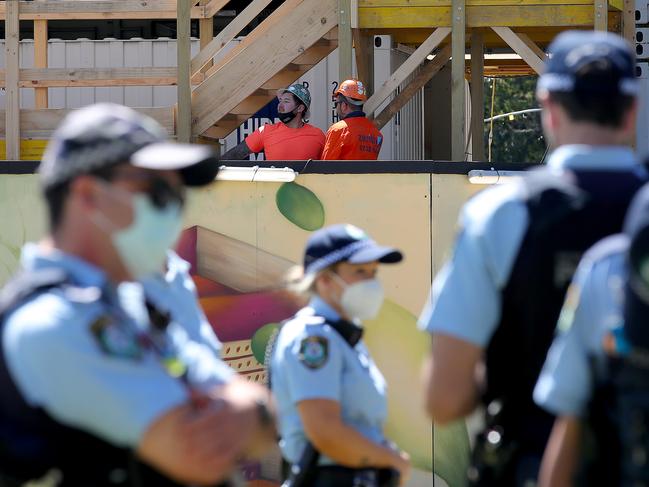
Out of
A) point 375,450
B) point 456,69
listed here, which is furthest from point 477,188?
point 375,450

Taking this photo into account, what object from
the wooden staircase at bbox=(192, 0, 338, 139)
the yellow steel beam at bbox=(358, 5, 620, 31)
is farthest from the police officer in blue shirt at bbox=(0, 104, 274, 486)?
the wooden staircase at bbox=(192, 0, 338, 139)

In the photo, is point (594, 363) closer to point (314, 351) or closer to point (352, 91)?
point (314, 351)

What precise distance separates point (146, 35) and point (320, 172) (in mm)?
7969

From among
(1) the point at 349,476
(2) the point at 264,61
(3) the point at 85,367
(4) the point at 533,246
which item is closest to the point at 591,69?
(4) the point at 533,246

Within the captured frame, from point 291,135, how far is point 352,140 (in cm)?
76

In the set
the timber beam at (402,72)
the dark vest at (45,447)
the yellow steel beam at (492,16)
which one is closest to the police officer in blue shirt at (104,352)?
the dark vest at (45,447)

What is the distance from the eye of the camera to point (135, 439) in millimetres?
2449

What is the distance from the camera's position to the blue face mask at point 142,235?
8.52 feet

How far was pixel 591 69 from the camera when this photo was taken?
299 centimetres

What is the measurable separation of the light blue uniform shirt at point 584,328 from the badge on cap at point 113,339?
3.03 ft

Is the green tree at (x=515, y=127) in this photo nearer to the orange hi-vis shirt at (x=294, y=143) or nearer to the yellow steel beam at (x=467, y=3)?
the yellow steel beam at (x=467, y=3)

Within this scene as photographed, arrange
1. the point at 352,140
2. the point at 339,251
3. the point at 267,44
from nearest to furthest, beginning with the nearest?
the point at 339,251 < the point at 352,140 < the point at 267,44

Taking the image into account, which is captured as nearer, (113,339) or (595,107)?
(113,339)

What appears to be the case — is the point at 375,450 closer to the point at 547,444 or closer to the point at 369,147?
the point at 547,444
